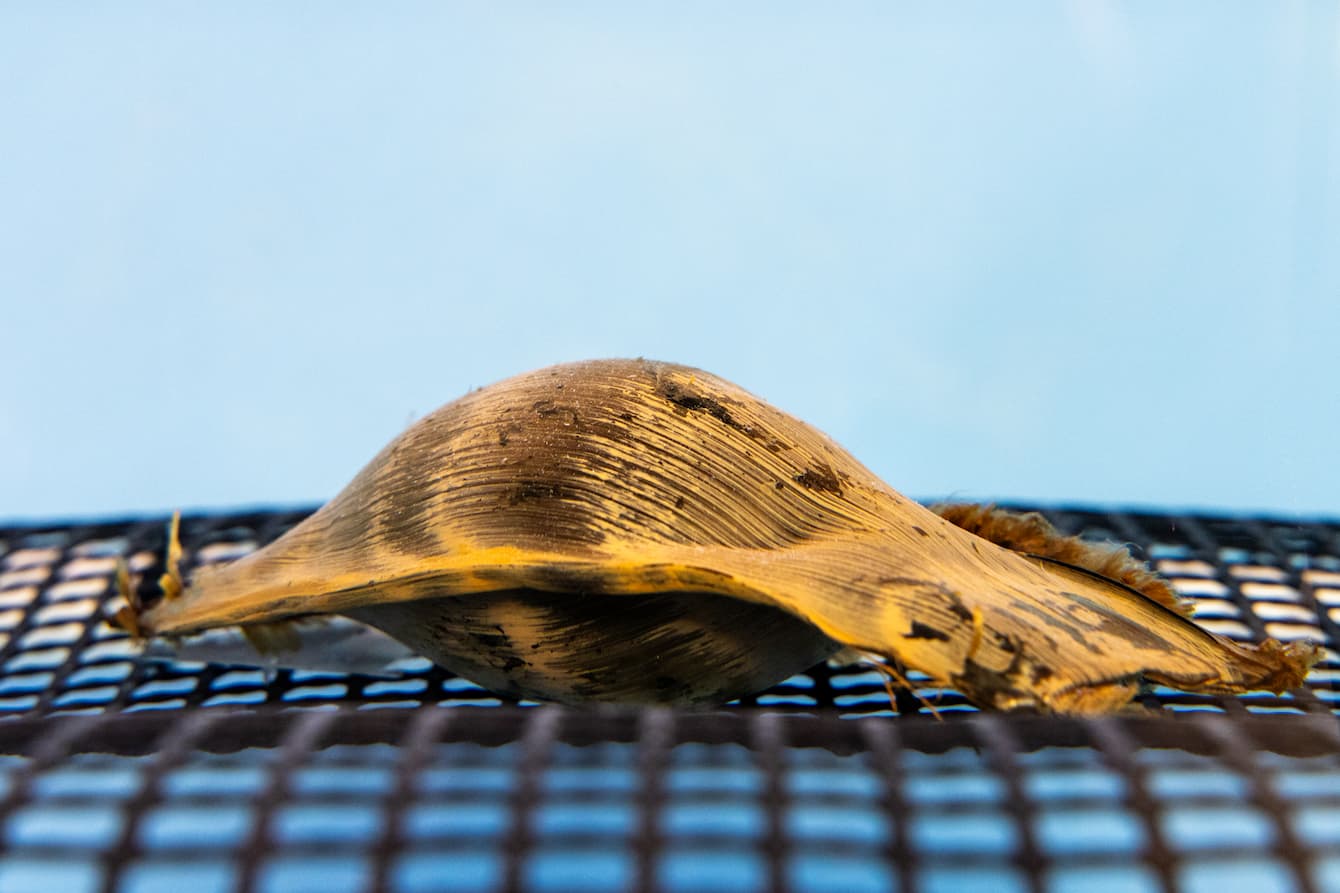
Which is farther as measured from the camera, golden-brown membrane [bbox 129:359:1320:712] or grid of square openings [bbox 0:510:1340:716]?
grid of square openings [bbox 0:510:1340:716]

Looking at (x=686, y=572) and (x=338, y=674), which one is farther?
(x=338, y=674)

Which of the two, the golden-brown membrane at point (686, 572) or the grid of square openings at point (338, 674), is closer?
the golden-brown membrane at point (686, 572)

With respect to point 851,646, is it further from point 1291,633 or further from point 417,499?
point 1291,633

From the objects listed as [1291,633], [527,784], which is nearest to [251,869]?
[527,784]
